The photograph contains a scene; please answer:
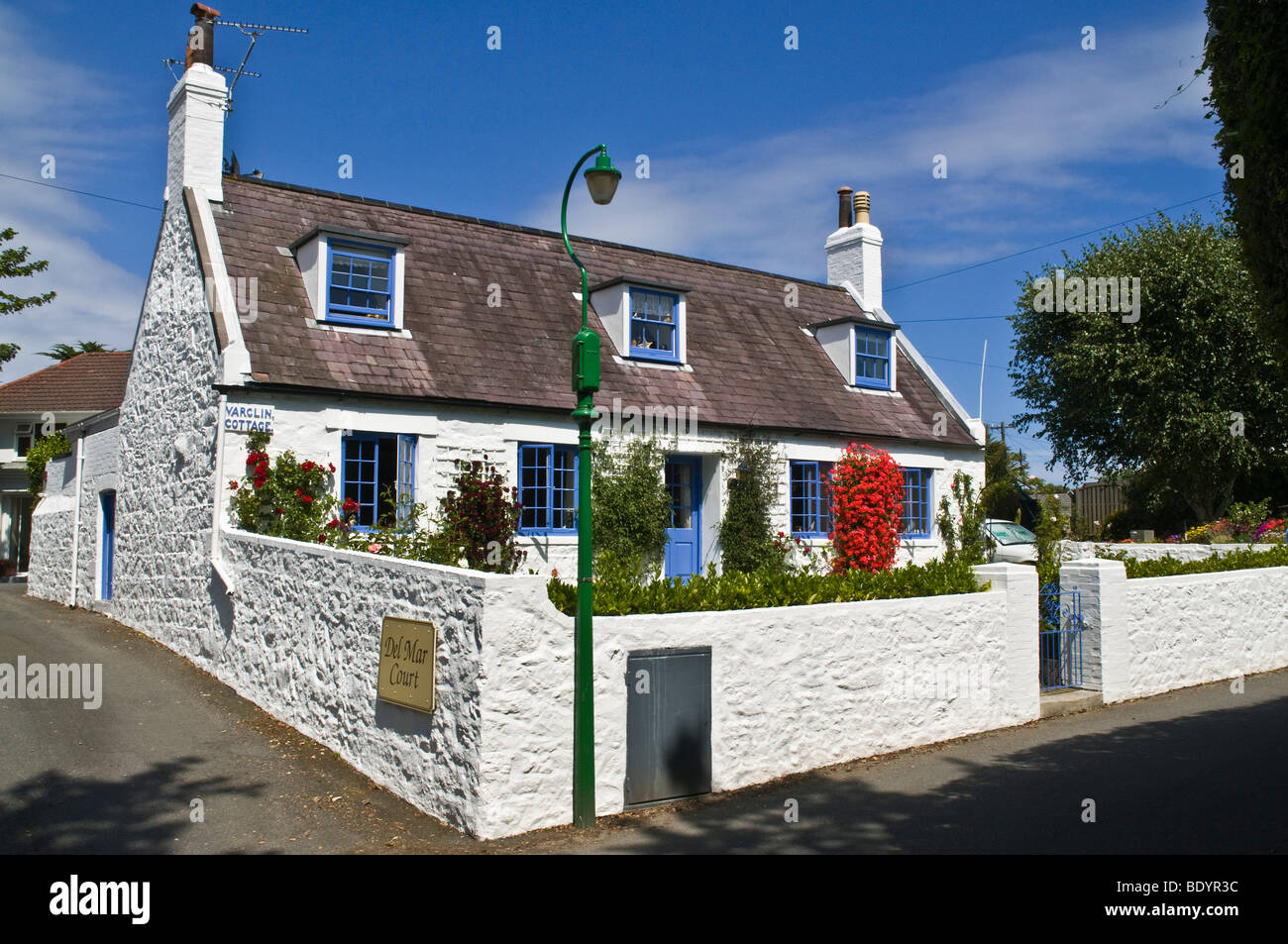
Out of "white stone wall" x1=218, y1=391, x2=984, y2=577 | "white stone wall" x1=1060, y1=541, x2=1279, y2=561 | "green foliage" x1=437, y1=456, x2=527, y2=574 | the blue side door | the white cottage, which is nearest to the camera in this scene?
"white stone wall" x1=218, y1=391, x2=984, y2=577

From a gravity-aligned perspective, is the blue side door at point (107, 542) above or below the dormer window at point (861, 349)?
below

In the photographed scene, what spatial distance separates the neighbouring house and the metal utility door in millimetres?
26571

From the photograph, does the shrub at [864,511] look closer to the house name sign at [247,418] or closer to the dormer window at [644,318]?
the dormer window at [644,318]

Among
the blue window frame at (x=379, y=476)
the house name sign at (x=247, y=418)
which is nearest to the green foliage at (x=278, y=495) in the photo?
the house name sign at (x=247, y=418)

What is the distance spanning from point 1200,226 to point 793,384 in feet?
52.0

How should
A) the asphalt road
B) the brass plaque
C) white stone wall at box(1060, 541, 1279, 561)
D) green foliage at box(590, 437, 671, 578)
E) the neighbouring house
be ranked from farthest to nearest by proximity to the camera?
the neighbouring house → white stone wall at box(1060, 541, 1279, 561) → green foliage at box(590, 437, 671, 578) → the brass plaque → the asphalt road

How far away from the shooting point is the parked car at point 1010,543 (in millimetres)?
20562

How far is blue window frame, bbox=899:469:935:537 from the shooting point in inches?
736

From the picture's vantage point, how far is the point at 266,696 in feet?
33.2

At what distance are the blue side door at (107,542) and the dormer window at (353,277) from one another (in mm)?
5608

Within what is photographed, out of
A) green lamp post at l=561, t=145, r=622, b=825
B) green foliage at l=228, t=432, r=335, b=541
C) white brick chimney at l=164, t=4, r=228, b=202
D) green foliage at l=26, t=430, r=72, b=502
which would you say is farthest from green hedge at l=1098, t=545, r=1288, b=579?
green foliage at l=26, t=430, r=72, b=502

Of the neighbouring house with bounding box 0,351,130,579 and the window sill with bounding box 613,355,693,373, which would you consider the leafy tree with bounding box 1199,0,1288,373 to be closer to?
the window sill with bounding box 613,355,693,373
